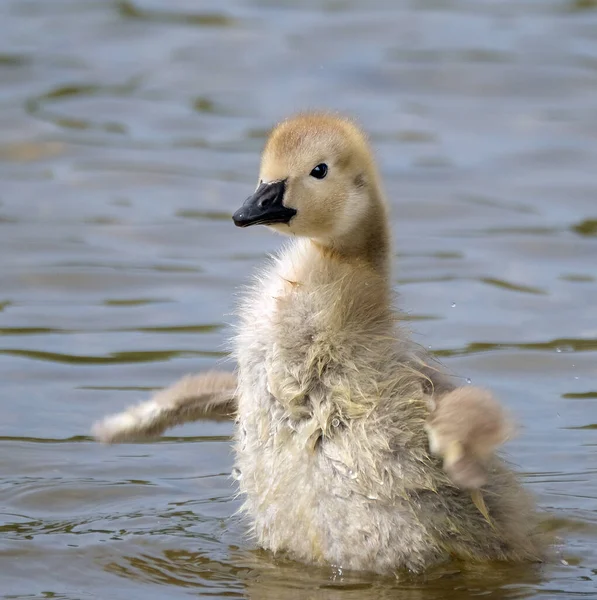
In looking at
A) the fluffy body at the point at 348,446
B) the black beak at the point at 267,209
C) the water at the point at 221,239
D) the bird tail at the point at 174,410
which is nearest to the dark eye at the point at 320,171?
the black beak at the point at 267,209

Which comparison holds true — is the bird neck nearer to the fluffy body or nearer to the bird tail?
the fluffy body

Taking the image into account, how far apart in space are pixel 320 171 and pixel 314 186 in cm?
8

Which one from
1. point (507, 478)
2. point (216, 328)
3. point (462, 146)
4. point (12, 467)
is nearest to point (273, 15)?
point (462, 146)

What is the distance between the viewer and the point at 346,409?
16.8 ft

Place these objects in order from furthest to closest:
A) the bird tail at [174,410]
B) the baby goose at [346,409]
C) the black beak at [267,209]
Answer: the bird tail at [174,410] < the black beak at [267,209] < the baby goose at [346,409]

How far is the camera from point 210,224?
9.80 metres

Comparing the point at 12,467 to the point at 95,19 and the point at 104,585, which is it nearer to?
the point at 104,585

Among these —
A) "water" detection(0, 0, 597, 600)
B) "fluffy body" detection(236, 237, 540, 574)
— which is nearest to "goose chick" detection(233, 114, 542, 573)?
"fluffy body" detection(236, 237, 540, 574)

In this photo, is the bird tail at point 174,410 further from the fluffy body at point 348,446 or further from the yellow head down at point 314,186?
the yellow head down at point 314,186

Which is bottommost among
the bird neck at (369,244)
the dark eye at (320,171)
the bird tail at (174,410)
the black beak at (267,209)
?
the bird tail at (174,410)

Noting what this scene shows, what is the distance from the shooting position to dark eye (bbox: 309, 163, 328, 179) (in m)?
5.56

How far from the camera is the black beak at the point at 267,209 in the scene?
18.0 feet

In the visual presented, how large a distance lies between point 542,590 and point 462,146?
250 inches

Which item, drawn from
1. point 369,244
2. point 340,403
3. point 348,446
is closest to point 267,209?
point 369,244
